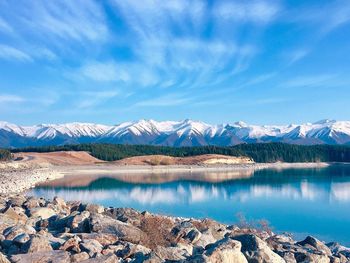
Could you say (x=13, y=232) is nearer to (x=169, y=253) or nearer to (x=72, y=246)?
(x=72, y=246)

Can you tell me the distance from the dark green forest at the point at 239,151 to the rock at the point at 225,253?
262 ft

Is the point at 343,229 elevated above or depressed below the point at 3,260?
below

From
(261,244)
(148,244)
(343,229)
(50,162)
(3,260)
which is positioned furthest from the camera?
(50,162)

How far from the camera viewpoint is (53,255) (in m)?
6.08

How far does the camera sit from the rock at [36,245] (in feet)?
20.8

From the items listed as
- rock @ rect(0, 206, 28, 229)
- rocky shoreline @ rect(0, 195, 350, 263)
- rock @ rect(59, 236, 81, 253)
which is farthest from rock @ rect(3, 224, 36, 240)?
rock @ rect(59, 236, 81, 253)

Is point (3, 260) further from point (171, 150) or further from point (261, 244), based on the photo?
point (171, 150)

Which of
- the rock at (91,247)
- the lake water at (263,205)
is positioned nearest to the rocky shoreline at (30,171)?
the lake water at (263,205)

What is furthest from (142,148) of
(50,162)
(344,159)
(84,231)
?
(84,231)

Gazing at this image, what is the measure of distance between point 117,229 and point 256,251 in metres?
2.66

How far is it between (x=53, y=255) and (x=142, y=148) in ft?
311

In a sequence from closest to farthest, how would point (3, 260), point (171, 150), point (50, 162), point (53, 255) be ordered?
1. point (3, 260)
2. point (53, 255)
3. point (50, 162)
4. point (171, 150)

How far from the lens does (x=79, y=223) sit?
8922 mm

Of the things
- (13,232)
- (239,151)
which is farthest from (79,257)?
(239,151)
